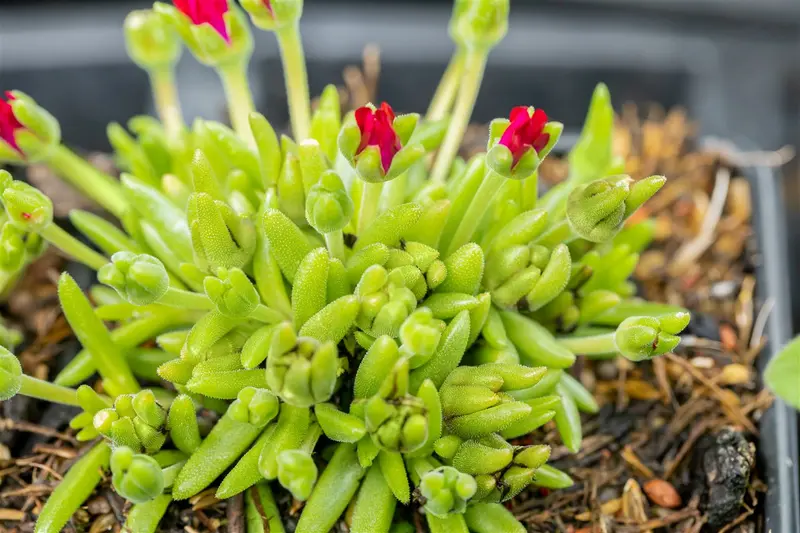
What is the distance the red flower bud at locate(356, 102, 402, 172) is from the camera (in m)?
0.72

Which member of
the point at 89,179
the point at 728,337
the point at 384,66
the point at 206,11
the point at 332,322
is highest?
the point at 384,66

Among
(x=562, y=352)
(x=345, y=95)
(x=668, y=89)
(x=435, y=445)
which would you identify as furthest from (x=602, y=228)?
(x=668, y=89)

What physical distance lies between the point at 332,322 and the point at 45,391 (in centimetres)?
29

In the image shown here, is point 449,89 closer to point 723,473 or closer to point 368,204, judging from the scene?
point 368,204

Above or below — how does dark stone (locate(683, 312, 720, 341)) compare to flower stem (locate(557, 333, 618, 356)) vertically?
above

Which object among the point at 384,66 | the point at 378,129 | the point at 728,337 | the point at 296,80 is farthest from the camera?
the point at 384,66

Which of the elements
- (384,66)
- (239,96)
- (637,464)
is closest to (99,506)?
(239,96)

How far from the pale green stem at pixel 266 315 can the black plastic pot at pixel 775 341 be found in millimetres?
545

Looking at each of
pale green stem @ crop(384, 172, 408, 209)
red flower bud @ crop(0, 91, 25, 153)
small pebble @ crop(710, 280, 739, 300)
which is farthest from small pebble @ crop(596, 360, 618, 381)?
red flower bud @ crop(0, 91, 25, 153)

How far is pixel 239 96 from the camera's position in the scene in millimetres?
966

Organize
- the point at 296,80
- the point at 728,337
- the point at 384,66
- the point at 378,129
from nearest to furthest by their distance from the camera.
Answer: the point at 378,129 < the point at 296,80 < the point at 728,337 < the point at 384,66

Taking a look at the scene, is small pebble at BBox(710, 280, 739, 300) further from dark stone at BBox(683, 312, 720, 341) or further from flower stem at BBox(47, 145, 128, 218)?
flower stem at BBox(47, 145, 128, 218)

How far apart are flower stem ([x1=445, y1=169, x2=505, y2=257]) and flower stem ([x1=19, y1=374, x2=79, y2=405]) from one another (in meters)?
0.40

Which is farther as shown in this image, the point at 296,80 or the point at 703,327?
the point at 703,327
